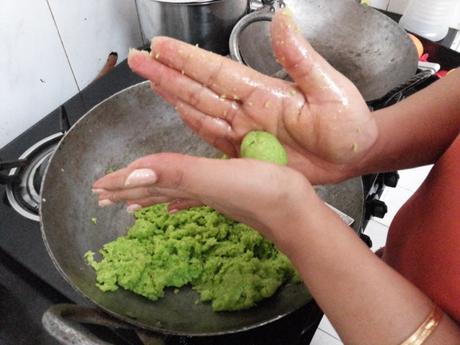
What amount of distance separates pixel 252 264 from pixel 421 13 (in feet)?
4.30

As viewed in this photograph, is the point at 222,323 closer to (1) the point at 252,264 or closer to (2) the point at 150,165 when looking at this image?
(1) the point at 252,264

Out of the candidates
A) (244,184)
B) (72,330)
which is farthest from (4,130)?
(244,184)

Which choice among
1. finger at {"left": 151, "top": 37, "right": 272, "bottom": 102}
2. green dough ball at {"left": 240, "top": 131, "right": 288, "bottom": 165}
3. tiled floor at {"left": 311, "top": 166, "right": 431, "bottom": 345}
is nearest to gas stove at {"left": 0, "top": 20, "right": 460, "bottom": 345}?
green dough ball at {"left": 240, "top": 131, "right": 288, "bottom": 165}

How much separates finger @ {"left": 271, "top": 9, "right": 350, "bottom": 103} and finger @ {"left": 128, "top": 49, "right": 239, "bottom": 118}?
0.14 m

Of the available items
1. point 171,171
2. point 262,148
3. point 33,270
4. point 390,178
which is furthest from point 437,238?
point 33,270

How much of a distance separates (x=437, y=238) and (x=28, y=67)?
1.05 m

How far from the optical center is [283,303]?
660 millimetres

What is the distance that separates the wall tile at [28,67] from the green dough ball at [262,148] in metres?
0.72

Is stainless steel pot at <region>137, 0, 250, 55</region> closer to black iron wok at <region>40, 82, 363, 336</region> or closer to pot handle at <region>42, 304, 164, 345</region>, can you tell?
black iron wok at <region>40, 82, 363, 336</region>

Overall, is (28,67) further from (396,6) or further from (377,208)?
(396,6)

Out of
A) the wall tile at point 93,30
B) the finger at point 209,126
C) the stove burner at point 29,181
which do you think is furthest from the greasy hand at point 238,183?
the wall tile at point 93,30

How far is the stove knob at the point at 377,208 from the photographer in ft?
2.99

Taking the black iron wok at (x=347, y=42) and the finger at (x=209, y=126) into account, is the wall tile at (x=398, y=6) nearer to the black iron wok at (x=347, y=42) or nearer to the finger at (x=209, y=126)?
the black iron wok at (x=347, y=42)

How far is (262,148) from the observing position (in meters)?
0.57
